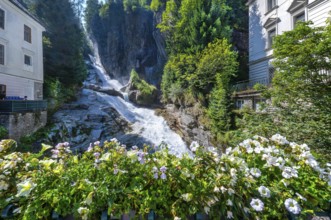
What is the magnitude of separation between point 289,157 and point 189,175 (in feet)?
4.13

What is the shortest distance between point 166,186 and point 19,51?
18.1 meters

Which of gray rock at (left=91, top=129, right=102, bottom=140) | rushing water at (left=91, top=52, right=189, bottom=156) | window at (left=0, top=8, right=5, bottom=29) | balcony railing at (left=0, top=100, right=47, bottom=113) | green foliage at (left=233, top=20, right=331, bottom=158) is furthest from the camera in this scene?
rushing water at (left=91, top=52, right=189, bottom=156)

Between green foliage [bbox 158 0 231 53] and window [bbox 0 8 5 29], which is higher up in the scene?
green foliage [bbox 158 0 231 53]

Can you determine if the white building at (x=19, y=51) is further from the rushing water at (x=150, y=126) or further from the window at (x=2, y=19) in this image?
the rushing water at (x=150, y=126)

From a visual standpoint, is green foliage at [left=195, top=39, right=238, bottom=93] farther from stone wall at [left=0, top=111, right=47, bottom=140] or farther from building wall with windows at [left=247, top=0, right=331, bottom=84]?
stone wall at [left=0, top=111, right=47, bottom=140]

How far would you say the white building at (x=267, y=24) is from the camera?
1112 cm

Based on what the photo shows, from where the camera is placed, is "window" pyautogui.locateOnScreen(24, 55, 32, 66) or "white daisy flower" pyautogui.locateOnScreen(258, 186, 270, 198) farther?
"window" pyautogui.locateOnScreen(24, 55, 32, 66)

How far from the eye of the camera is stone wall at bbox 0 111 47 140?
9852 millimetres

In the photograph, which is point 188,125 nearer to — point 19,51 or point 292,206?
point 292,206

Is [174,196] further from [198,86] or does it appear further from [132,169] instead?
[198,86]

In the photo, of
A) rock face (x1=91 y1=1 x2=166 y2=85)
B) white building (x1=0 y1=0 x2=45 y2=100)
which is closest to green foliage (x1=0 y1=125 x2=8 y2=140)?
white building (x1=0 y1=0 x2=45 y2=100)

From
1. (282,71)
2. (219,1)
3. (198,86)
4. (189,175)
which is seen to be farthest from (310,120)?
(219,1)

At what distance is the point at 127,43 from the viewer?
3625 centimetres

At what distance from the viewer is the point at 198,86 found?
16062mm
